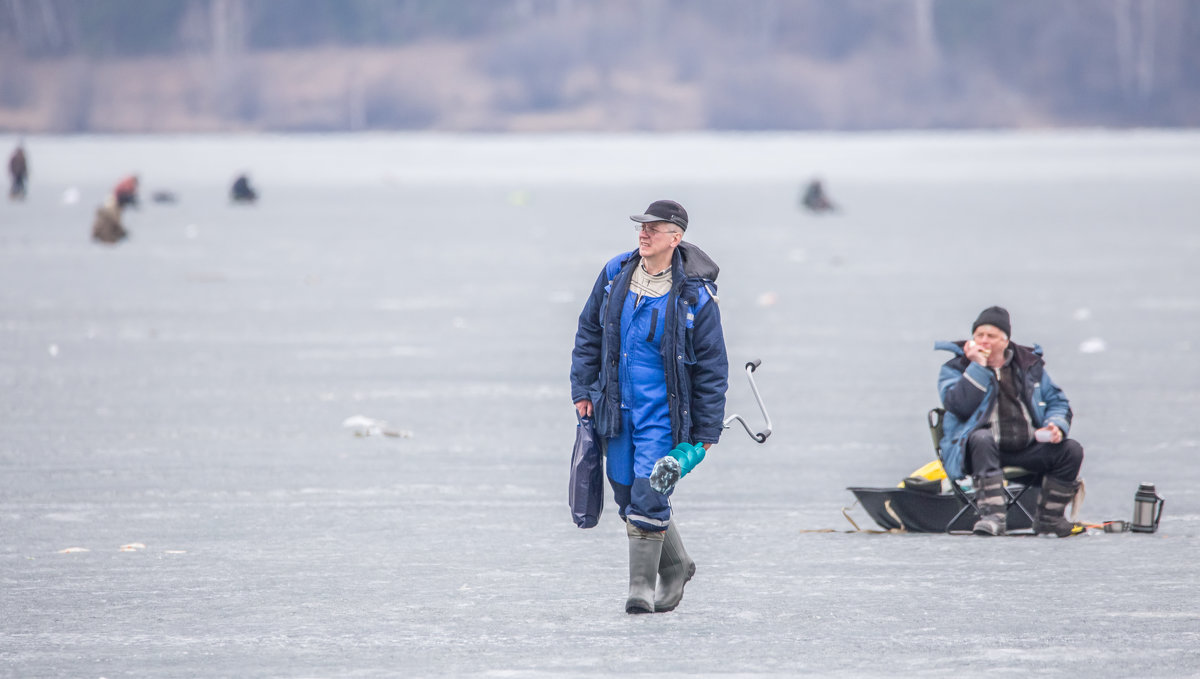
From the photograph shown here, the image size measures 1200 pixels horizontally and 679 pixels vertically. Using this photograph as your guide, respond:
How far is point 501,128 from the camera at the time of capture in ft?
356

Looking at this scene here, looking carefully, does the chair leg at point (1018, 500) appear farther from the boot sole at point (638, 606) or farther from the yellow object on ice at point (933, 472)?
the boot sole at point (638, 606)

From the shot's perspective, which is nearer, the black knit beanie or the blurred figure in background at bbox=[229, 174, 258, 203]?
the black knit beanie

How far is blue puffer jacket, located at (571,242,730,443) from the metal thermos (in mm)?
2444

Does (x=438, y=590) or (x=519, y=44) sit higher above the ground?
(x=519, y=44)

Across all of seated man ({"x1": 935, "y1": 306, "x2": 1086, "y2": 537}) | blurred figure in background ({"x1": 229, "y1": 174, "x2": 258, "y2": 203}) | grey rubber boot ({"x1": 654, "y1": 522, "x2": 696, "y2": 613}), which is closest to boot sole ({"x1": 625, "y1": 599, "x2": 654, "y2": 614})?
grey rubber boot ({"x1": 654, "y1": 522, "x2": 696, "y2": 613})

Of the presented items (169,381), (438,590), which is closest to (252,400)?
(169,381)

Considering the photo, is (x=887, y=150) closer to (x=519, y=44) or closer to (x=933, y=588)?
(x=519, y=44)

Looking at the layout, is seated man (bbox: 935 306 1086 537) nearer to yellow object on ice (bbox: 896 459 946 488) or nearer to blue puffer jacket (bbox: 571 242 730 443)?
yellow object on ice (bbox: 896 459 946 488)

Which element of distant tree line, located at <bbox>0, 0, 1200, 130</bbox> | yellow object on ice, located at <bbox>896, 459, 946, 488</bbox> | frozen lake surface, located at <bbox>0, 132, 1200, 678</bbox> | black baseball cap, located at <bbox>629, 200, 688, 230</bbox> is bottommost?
frozen lake surface, located at <bbox>0, 132, 1200, 678</bbox>

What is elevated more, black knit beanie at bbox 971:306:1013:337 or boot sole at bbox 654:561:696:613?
black knit beanie at bbox 971:306:1013:337

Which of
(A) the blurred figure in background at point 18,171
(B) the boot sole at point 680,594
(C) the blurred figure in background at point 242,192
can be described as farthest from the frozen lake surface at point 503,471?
(A) the blurred figure in background at point 18,171

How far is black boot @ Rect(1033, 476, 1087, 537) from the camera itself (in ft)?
26.2

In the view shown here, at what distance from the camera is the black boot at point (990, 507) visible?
7953 millimetres

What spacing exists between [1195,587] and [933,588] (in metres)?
1.01
